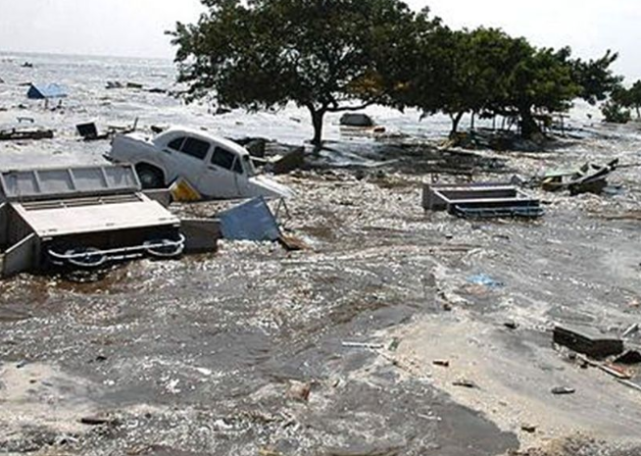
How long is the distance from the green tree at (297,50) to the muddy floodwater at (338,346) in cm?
1234

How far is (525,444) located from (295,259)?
7.50 m

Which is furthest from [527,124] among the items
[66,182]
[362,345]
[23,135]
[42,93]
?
[362,345]

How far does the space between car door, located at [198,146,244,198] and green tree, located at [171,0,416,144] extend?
11.9 meters

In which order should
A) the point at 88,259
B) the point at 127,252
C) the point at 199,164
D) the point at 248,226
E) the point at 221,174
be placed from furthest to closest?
the point at 199,164 → the point at 221,174 → the point at 248,226 → the point at 127,252 → the point at 88,259

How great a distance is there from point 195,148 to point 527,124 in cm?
3096

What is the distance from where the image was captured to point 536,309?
504 inches

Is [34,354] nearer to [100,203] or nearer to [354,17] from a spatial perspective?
[100,203]

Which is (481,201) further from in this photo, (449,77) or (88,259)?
(449,77)

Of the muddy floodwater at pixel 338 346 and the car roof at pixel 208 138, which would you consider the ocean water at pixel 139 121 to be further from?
the muddy floodwater at pixel 338 346

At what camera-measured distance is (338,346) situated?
1063cm

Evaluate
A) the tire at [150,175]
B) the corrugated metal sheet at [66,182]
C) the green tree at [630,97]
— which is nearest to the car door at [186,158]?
the tire at [150,175]

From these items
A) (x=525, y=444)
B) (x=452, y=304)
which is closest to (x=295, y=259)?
(x=452, y=304)

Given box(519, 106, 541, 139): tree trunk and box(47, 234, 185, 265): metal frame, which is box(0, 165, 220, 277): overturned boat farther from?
box(519, 106, 541, 139): tree trunk

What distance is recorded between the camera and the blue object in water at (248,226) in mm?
16016
